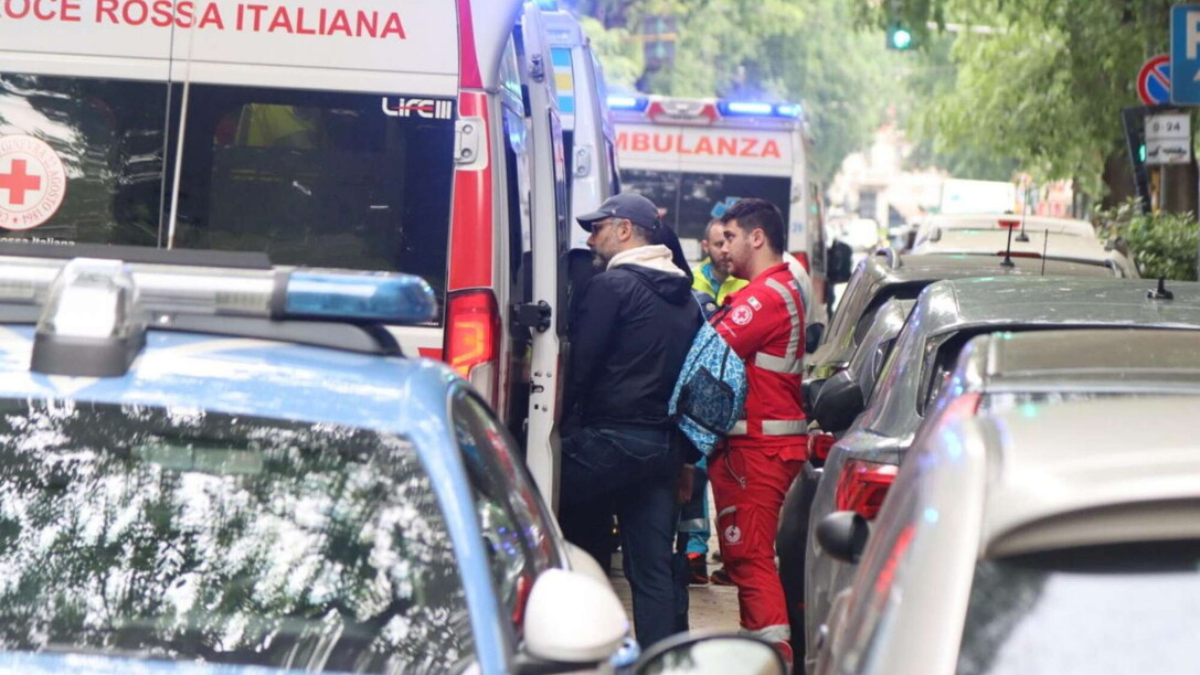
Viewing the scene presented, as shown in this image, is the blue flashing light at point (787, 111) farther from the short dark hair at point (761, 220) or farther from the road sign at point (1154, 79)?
the short dark hair at point (761, 220)

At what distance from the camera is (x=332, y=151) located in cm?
693

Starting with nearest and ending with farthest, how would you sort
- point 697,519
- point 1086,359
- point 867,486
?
point 1086,359, point 867,486, point 697,519

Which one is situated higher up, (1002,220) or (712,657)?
(1002,220)

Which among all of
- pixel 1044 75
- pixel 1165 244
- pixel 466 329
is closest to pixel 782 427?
pixel 466 329

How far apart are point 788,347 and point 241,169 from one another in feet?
7.06

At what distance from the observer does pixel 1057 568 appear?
2.76 m

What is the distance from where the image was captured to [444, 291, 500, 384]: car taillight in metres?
6.86

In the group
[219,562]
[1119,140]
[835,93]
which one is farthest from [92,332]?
[835,93]

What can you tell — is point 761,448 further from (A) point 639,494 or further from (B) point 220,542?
(B) point 220,542

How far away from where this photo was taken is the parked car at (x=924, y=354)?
6.02 metres

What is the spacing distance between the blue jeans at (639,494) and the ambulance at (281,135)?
57 centimetres

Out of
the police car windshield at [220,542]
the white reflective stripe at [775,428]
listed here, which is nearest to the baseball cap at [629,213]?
the white reflective stripe at [775,428]

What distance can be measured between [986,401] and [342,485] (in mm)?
1102

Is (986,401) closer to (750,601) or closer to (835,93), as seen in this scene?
(750,601)
